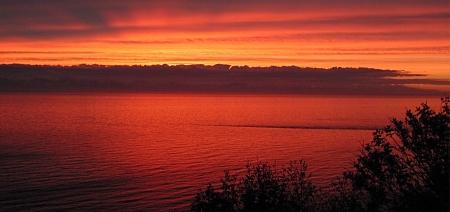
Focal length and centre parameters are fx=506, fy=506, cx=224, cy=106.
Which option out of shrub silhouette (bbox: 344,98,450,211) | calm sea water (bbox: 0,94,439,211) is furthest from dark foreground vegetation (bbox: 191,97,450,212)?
calm sea water (bbox: 0,94,439,211)

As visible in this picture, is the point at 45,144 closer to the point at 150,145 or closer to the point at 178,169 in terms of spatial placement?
the point at 150,145

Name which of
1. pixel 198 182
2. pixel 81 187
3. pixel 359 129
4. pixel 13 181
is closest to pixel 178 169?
pixel 198 182

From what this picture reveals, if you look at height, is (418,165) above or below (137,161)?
above

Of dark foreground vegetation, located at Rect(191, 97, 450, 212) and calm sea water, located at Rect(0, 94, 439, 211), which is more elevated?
dark foreground vegetation, located at Rect(191, 97, 450, 212)

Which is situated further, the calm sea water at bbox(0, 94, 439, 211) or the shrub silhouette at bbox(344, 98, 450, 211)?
the calm sea water at bbox(0, 94, 439, 211)

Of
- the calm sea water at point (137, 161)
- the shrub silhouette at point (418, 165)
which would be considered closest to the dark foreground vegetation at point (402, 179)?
the shrub silhouette at point (418, 165)

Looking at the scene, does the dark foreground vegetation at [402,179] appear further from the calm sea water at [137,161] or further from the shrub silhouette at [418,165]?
the calm sea water at [137,161]

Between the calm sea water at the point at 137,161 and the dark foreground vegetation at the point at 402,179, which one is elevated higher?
the dark foreground vegetation at the point at 402,179

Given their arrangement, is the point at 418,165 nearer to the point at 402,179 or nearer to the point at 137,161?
the point at 402,179

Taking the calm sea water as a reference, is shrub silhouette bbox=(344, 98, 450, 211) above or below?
above

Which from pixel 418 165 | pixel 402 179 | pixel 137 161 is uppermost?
pixel 418 165

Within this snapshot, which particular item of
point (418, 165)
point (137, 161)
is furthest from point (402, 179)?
point (137, 161)

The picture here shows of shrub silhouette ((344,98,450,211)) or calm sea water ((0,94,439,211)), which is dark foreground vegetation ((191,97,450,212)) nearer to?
shrub silhouette ((344,98,450,211))

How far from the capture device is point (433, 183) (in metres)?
20.9
